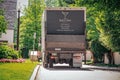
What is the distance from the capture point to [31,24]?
69938 mm

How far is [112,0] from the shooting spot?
21266 mm

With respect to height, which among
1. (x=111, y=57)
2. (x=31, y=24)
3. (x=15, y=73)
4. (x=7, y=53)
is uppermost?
(x=31, y=24)

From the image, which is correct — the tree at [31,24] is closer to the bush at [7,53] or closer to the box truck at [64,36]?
the bush at [7,53]

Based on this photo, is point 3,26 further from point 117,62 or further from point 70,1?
point 70,1

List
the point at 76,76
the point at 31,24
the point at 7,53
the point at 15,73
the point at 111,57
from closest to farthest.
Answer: the point at 15,73
the point at 76,76
the point at 7,53
the point at 111,57
the point at 31,24

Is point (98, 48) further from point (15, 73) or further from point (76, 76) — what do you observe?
point (15, 73)

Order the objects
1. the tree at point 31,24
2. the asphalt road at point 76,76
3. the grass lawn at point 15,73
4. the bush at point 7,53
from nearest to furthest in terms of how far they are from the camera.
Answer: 1. the grass lawn at point 15,73
2. the asphalt road at point 76,76
3. the bush at point 7,53
4. the tree at point 31,24

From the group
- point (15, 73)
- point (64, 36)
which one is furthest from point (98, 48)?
point (15, 73)

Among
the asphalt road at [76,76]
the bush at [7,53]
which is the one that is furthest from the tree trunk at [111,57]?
the asphalt road at [76,76]

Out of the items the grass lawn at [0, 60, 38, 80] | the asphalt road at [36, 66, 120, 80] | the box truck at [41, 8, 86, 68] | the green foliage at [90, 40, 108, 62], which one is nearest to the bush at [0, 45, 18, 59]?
the box truck at [41, 8, 86, 68]

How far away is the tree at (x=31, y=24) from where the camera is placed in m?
69.6

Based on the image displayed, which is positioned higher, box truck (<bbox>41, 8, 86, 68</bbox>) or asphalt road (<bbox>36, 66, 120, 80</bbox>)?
box truck (<bbox>41, 8, 86, 68</bbox>)

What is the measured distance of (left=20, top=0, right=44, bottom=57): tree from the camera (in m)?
69.6

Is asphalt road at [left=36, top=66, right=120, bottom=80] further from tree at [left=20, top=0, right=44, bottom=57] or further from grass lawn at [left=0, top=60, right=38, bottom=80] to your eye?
tree at [left=20, top=0, right=44, bottom=57]
